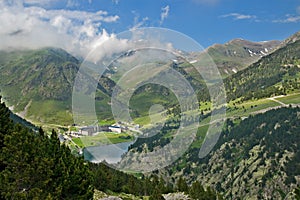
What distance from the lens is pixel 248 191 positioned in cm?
15400

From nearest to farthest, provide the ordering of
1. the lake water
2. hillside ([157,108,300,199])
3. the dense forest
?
the dense forest, the lake water, hillside ([157,108,300,199])

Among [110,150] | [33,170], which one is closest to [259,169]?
[110,150]

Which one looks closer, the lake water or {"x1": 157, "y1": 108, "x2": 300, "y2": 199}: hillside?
the lake water

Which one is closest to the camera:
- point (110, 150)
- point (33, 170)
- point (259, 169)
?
point (33, 170)

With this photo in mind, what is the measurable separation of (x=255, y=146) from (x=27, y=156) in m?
186

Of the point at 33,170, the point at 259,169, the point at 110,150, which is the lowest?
the point at 259,169

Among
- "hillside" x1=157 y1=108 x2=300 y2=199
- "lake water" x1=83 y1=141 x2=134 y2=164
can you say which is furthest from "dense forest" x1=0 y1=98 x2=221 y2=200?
"hillside" x1=157 y1=108 x2=300 y2=199

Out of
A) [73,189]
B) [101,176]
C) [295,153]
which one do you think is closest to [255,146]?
[295,153]

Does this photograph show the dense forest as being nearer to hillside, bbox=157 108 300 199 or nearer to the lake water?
the lake water

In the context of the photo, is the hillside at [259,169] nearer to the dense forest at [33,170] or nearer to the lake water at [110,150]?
the lake water at [110,150]

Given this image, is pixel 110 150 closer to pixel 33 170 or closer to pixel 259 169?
pixel 33 170

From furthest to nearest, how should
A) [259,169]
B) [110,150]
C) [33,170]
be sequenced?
[259,169]
[110,150]
[33,170]

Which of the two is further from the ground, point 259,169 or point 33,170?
point 33,170

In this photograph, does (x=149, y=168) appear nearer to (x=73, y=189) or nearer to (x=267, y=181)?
(x=73, y=189)
